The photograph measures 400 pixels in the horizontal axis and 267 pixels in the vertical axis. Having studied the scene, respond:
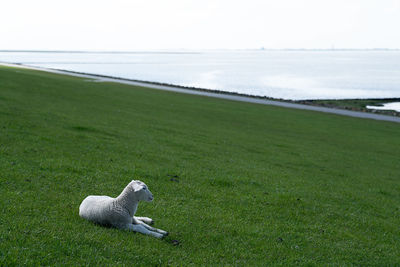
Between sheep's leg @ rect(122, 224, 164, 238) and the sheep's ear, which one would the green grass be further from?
the sheep's ear

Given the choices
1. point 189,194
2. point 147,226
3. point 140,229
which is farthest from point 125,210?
point 189,194

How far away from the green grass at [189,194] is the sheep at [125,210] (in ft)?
0.66

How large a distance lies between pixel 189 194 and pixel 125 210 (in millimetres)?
3179

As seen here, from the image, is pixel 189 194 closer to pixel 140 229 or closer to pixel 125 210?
pixel 140 229

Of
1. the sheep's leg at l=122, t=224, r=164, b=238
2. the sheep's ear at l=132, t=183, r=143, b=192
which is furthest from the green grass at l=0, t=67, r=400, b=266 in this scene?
the sheep's ear at l=132, t=183, r=143, b=192

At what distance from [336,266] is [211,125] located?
19324 millimetres

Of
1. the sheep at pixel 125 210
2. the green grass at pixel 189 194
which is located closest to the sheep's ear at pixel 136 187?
the sheep at pixel 125 210

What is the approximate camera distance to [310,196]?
1162cm

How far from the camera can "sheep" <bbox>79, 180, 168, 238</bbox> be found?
6898mm

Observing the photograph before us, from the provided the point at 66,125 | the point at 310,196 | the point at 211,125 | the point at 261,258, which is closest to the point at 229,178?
the point at 310,196

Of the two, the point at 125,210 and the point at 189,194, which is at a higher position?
the point at 125,210

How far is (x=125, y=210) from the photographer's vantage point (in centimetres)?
691

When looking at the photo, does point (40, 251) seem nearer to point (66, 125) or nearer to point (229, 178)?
point (229, 178)

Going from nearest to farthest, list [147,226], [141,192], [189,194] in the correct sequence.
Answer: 1. [141,192]
2. [147,226]
3. [189,194]
